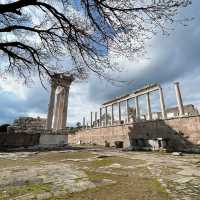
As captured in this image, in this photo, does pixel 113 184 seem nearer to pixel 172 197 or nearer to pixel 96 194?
pixel 96 194

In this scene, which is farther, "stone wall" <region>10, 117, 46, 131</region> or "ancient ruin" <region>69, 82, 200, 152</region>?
"stone wall" <region>10, 117, 46, 131</region>

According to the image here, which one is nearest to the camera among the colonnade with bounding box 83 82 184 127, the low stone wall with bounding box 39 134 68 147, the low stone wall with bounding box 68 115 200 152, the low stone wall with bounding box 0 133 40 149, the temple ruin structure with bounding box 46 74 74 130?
the low stone wall with bounding box 68 115 200 152

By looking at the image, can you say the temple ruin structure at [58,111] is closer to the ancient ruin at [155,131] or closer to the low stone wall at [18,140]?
the ancient ruin at [155,131]

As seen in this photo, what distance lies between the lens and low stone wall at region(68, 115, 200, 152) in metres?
16.3

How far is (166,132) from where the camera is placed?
18844mm

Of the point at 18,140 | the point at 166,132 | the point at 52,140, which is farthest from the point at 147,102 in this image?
the point at 18,140

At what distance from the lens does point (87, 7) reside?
5.07 metres

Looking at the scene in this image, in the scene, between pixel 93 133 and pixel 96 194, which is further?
pixel 93 133

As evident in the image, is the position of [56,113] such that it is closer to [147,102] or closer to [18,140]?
[18,140]

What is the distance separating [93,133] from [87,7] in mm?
30454

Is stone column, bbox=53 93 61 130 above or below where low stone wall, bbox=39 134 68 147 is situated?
above

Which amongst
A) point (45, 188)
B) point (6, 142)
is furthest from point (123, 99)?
point (45, 188)

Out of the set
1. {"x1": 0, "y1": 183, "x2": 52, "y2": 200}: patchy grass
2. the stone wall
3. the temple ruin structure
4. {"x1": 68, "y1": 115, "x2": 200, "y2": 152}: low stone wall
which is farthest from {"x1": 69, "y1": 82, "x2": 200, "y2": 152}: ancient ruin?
{"x1": 0, "y1": 183, "x2": 52, "y2": 200}: patchy grass

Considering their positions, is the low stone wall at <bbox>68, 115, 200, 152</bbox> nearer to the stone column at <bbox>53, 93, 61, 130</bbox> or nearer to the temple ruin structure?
the temple ruin structure
